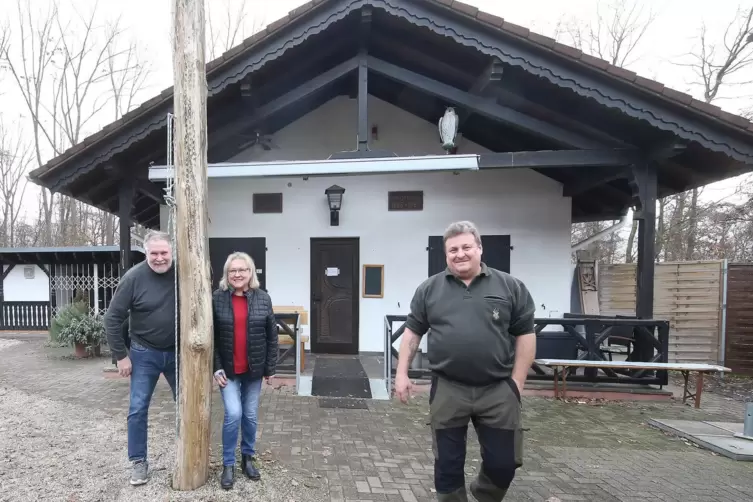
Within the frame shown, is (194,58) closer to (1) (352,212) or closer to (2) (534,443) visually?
(2) (534,443)

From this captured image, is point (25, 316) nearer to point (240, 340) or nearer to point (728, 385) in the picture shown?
point (240, 340)

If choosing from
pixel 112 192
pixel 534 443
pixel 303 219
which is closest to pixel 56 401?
pixel 112 192

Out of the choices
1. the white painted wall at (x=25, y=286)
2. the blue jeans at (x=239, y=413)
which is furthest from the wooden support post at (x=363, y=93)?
the white painted wall at (x=25, y=286)

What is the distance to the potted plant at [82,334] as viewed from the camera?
7100 mm

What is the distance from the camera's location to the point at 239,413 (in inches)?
108

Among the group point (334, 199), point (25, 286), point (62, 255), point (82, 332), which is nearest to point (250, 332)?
point (334, 199)

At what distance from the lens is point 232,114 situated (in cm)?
564

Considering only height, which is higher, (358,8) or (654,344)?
(358,8)

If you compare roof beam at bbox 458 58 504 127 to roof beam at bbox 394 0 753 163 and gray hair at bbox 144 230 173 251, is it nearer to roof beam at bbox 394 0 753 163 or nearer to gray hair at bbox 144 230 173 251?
roof beam at bbox 394 0 753 163

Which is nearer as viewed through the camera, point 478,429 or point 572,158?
point 478,429

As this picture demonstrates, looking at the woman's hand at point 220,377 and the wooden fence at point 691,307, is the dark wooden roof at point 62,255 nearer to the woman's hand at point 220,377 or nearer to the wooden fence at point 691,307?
the woman's hand at point 220,377

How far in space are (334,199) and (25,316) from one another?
10026mm

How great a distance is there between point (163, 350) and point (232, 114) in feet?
12.7

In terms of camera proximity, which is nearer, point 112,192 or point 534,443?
point 534,443
